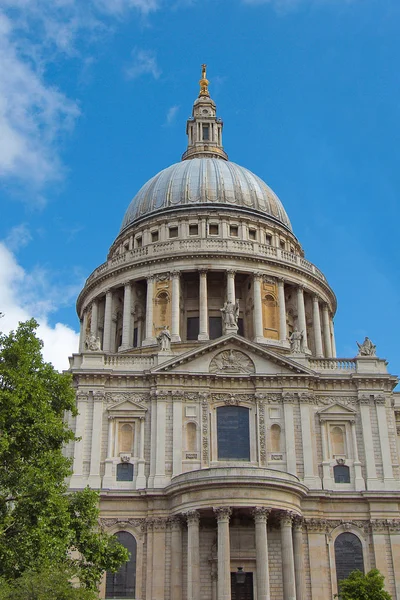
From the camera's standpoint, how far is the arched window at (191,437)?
45781mm

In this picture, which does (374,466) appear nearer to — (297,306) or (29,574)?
(297,306)

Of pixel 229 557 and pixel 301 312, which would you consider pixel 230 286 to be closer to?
pixel 301 312

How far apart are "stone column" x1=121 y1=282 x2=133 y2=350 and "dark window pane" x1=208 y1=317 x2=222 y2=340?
5.90m

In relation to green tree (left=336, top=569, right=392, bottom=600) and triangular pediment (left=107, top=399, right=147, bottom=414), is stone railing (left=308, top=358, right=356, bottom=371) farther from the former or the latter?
green tree (left=336, top=569, right=392, bottom=600)

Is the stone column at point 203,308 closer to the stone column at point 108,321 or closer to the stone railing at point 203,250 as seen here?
the stone railing at point 203,250

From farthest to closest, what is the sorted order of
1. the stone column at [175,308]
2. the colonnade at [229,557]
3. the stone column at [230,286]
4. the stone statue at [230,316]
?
the stone column at [230,286]
the stone column at [175,308]
the stone statue at [230,316]
the colonnade at [229,557]

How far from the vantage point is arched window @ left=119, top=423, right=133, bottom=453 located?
46.2 meters

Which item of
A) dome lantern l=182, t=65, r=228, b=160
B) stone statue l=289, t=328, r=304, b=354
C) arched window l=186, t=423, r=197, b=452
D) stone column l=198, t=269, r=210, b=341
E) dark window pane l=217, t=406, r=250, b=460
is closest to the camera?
arched window l=186, t=423, r=197, b=452

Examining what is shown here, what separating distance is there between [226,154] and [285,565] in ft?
148

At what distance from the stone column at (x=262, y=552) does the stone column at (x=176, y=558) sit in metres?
4.34

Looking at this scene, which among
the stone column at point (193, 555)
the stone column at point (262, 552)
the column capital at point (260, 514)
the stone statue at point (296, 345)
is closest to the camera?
the stone column at point (262, 552)

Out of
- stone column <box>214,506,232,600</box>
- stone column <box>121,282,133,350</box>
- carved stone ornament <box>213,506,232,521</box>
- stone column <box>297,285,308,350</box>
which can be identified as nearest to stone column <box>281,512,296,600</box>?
stone column <box>214,506,232,600</box>

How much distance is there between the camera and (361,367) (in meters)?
49.0

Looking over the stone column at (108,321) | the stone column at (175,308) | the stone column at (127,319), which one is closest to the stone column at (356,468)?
the stone column at (175,308)
